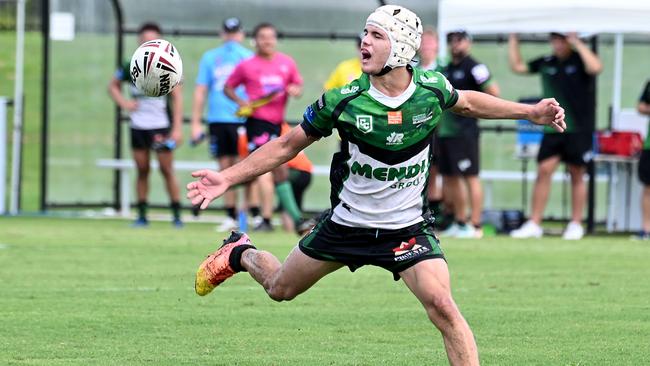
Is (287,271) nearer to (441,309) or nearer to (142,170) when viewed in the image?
(441,309)

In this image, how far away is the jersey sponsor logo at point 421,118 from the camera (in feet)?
22.2

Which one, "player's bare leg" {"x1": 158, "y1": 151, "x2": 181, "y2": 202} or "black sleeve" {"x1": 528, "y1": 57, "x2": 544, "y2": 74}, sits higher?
"black sleeve" {"x1": 528, "y1": 57, "x2": 544, "y2": 74}

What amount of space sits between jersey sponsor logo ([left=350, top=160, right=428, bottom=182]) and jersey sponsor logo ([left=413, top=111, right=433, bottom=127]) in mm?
221

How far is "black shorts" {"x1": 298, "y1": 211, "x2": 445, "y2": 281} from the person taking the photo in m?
6.73

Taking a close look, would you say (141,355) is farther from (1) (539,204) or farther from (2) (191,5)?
(2) (191,5)

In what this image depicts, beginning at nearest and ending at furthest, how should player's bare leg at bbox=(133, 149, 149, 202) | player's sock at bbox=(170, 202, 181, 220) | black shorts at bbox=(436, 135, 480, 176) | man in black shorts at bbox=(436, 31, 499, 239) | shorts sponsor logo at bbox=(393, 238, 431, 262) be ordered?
1. shorts sponsor logo at bbox=(393, 238, 431, 262)
2. man in black shorts at bbox=(436, 31, 499, 239)
3. black shorts at bbox=(436, 135, 480, 176)
4. player's bare leg at bbox=(133, 149, 149, 202)
5. player's sock at bbox=(170, 202, 181, 220)

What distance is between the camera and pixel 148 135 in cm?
1731

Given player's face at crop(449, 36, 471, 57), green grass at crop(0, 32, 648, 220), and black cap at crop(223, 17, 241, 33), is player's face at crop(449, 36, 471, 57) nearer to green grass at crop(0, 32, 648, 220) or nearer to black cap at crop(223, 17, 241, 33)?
black cap at crop(223, 17, 241, 33)

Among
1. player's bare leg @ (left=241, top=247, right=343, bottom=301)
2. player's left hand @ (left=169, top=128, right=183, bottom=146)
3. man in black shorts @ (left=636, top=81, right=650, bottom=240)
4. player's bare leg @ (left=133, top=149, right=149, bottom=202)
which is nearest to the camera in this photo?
player's bare leg @ (left=241, top=247, right=343, bottom=301)

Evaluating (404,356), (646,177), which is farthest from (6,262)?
(646,177)

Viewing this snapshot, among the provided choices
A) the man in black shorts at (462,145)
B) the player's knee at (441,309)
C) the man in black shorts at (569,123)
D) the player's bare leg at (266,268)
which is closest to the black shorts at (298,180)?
the man in black shorts at (462,145)

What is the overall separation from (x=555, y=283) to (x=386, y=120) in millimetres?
4863

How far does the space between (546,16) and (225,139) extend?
433cm

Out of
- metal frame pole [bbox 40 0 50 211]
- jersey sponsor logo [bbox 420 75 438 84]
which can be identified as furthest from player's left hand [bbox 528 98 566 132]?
metal frame pole [bbox 40 0 50 211]
